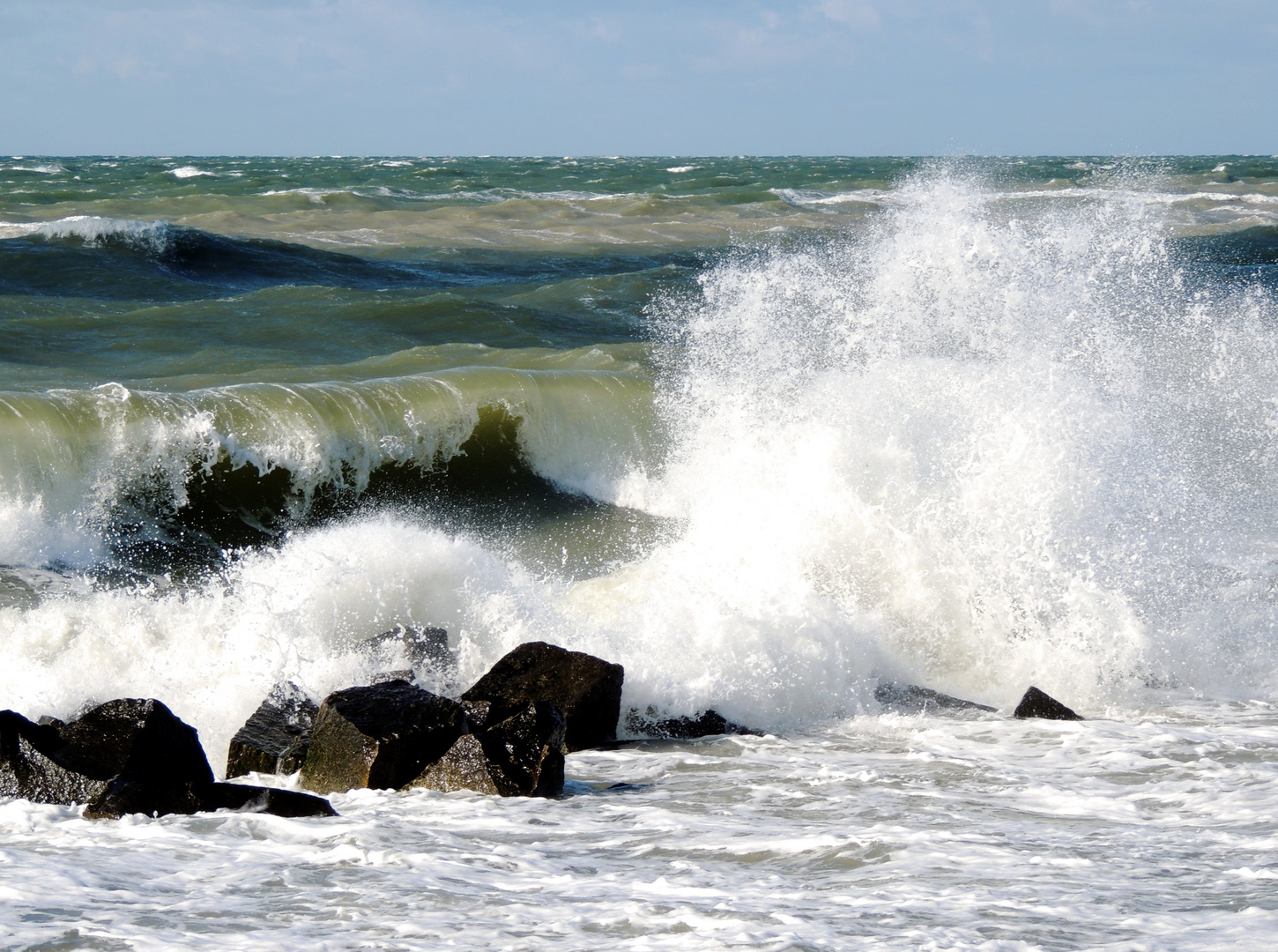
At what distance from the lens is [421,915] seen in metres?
2.98

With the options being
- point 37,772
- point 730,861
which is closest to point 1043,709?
point 730,861

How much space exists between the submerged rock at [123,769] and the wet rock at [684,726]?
168 cm

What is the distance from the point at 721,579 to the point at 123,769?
3369 millimetres

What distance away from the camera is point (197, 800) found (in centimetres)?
383

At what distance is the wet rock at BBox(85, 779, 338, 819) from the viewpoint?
3.76m

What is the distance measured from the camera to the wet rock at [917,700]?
543cm

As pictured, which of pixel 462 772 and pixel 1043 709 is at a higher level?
pixel 462 772

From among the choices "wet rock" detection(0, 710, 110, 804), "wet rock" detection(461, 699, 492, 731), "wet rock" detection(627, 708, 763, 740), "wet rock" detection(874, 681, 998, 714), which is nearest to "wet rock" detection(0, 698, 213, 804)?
"wet rock" detection(0, 710, 110, 804)

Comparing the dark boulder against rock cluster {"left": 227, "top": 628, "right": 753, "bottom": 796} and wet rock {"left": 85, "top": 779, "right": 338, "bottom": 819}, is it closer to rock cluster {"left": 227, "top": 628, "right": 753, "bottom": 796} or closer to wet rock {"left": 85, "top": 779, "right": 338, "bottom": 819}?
rock cluster {"left": 227, "top": 628, "right": 753, "bottom": 796}

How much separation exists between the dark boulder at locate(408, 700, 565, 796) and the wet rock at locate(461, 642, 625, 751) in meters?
0.54

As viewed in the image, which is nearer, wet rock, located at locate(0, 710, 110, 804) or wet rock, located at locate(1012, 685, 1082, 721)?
wet rock, located at locate(0, 710, 110, 804)

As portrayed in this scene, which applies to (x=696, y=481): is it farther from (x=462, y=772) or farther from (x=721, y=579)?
(x=462, y=772)

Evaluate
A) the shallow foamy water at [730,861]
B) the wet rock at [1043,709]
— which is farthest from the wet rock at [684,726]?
the wet rock at [1043,709]

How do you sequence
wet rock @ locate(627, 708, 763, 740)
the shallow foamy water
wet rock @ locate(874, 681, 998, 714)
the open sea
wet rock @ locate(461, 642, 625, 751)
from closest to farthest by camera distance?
the shallow foamy water, the open sea, wet rock @ locate(461, 642, 625, 751), wet rock @ locate(627, 708, 763, 740), wet rock @ locate(874, 681, 998, 714)
